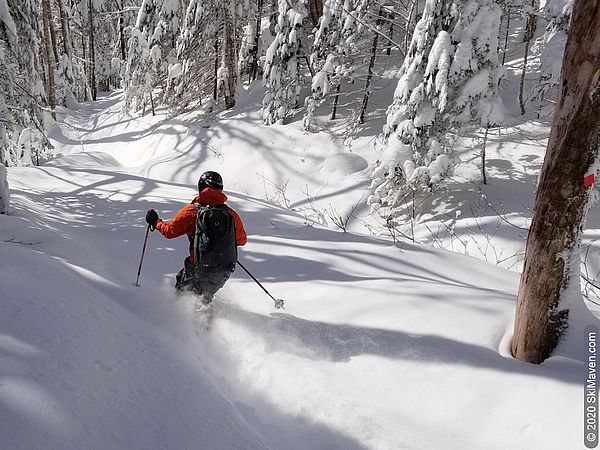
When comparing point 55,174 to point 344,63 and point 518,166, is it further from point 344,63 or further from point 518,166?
Answer: point 518,166

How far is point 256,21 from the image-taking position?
18.1m

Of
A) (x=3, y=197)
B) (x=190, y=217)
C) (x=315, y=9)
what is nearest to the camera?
(x=190, y=217)

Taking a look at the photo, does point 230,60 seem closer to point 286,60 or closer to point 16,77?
point 286,60

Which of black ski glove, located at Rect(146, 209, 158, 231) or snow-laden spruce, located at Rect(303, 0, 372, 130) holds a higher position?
snow-laden spruce, located at Rect(303, 0, 372, 130)

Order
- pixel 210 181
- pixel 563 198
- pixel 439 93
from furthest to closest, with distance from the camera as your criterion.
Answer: pixel 439 93, pixel 210 181, pixel 563 198

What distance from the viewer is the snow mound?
13.0 meters

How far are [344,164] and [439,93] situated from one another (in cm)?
426

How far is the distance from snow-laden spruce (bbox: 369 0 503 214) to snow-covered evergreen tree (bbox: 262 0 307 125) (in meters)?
5.54

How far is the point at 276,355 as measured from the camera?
390 cm

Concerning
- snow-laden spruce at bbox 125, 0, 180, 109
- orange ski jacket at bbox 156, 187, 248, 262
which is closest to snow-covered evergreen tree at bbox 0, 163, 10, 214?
orange ski jacket at bbox 156, 187, 248, 262

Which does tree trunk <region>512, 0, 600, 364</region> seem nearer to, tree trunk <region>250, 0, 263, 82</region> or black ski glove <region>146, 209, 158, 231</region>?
black ski glove <region>146, 209, 158, 231</region>

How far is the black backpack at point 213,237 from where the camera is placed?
4.24 metres

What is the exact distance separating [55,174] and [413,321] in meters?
12.5

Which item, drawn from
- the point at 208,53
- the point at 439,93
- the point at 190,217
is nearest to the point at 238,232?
the point at 190,217
